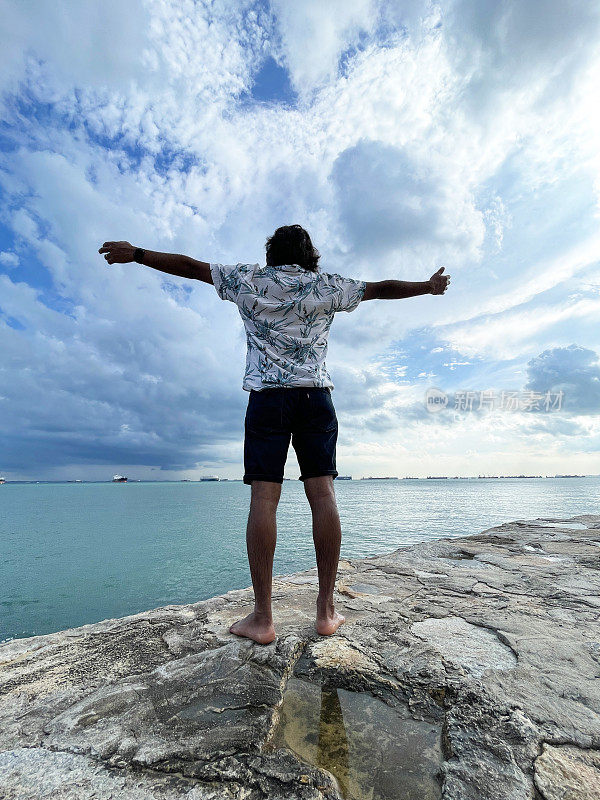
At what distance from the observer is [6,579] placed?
6.87 m

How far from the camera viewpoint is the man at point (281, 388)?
1.95 meters

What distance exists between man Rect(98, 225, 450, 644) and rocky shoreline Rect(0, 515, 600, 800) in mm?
309

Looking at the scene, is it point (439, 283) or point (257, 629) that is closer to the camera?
point (257, 629)

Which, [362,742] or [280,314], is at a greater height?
[280,314]

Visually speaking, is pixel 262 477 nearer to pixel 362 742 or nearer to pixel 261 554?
pixel 261 554

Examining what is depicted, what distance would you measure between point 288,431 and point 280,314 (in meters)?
0.64

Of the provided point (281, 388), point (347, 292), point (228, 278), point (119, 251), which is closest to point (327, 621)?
point (281, 388)

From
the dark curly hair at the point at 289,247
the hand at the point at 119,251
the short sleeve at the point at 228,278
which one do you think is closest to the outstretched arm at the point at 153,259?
the hand at the point at 119,251

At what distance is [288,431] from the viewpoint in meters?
2.05

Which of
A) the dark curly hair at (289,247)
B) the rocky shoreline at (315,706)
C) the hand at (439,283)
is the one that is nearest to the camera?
the rocky shoreline at (315,706)

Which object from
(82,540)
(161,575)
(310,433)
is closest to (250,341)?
(310,433)

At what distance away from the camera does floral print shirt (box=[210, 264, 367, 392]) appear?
6.82 ft

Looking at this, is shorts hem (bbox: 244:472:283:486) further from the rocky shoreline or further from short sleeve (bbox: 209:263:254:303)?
short sleeve (bbox: 209:263:254:303)

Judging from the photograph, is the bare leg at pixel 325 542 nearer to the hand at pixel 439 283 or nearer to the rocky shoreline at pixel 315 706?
the rocky shoreline at pixel 315 706
